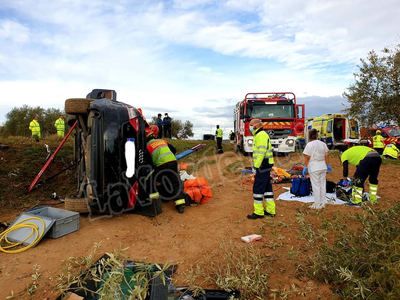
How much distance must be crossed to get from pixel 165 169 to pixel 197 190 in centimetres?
98

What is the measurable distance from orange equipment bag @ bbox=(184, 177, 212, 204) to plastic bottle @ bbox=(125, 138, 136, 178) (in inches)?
67.2

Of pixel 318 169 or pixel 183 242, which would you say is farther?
pixel 318 169

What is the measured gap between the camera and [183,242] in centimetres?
477

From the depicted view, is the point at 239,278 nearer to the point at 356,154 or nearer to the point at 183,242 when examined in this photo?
the point at 183,242

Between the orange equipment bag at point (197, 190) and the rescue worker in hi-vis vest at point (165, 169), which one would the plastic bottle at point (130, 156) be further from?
the orange equipment bag at point (197, 190)

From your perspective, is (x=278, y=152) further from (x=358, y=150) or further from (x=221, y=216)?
(x=221, y=216)

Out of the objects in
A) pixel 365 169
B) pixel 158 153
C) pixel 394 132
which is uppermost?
pixel 394 132

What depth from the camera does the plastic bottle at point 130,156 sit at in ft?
17.4

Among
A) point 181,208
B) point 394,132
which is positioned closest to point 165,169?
point 181,208

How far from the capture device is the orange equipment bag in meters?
6.80

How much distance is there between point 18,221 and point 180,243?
2397mm

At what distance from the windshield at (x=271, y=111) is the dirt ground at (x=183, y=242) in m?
6.52

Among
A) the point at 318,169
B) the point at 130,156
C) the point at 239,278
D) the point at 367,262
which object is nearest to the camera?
the point at 367,262

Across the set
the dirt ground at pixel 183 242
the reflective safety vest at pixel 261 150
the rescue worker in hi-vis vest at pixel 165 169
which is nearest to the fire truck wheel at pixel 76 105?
the rescue worker in hi-vis vest at pixel 165 169
